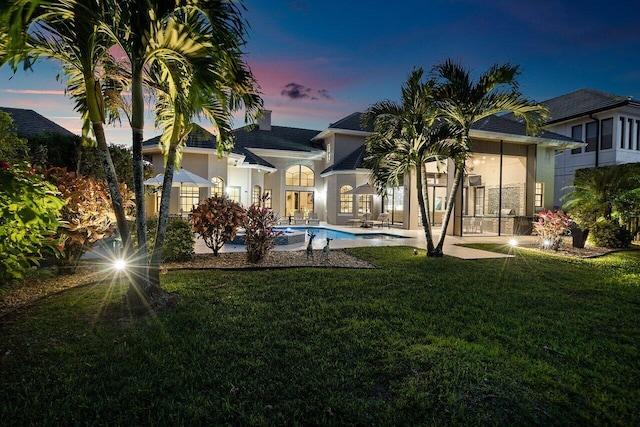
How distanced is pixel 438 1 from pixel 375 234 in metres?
11.4

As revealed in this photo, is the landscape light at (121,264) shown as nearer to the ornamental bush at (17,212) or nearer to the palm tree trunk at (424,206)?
the ornamental bush at (17,212)

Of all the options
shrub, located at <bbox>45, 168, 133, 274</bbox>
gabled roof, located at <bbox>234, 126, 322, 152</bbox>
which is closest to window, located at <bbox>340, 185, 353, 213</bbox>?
gabled roof, located at <bbox>234, 126, 322, 152</bbox>

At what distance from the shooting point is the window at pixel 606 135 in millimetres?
20734

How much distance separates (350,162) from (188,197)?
11255 mm

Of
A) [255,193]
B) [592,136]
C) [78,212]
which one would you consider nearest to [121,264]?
[78,212]

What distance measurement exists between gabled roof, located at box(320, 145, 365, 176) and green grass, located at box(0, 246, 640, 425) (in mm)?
17250

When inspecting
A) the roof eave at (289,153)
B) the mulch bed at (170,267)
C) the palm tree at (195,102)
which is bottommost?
the mulch bed at (170,267)

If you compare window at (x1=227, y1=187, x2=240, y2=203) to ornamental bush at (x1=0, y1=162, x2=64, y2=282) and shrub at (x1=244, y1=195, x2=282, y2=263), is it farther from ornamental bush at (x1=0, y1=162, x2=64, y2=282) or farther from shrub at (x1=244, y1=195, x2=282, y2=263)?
ornamental bush at (x1=0, y1=162, x2=64, y2=282)

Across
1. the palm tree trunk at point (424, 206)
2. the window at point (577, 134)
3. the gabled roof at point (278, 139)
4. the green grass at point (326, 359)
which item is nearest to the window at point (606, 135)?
the window at point (577, 134)

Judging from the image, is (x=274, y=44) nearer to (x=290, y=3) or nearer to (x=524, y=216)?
(x=290, y=3)

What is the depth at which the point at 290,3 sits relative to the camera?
12547mm

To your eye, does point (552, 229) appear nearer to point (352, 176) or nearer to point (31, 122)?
point (352, 176)

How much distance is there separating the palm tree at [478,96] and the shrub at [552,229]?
4.11 metres

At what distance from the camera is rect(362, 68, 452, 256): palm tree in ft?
31.0
